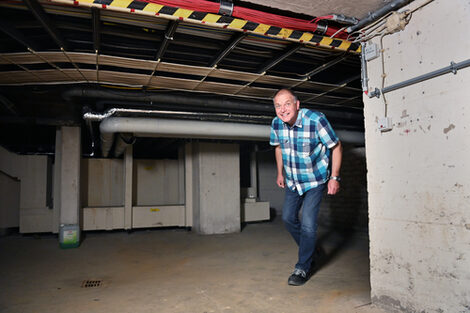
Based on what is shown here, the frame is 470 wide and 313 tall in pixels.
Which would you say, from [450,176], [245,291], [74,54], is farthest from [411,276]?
[74,54]

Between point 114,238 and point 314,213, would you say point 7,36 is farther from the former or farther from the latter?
point 114,238

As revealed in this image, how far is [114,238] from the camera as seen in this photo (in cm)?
465

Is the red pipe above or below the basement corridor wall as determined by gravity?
above

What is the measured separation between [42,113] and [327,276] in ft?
13.6

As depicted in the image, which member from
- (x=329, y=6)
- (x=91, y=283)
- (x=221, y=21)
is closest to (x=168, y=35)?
(x=221, y=21)

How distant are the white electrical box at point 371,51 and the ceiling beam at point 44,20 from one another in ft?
6.43

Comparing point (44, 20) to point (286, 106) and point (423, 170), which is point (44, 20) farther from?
point (423, 170)

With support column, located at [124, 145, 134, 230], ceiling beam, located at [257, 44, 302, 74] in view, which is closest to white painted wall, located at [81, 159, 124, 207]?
support column, located at [124, 145, 134, 230]

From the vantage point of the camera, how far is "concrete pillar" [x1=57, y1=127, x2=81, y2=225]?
4207 mm

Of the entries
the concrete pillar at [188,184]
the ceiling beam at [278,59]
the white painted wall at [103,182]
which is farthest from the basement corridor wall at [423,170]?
the white painted wall at [103,182]

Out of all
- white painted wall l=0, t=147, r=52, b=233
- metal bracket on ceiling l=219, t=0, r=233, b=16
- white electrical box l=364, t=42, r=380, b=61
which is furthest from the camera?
white painted wall l=0, t=147, r=52, b=233

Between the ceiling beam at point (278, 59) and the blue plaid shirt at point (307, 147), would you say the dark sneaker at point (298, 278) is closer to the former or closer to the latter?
the blue plaid shirt at point (307, 147)

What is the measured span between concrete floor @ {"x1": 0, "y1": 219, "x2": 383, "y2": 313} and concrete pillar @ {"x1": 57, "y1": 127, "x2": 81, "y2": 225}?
0.46 metres

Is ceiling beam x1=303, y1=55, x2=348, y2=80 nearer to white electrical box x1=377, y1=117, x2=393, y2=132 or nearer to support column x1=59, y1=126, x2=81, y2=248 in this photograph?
white electrical box x1=377, y1=117, x2=393, y2=132
